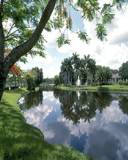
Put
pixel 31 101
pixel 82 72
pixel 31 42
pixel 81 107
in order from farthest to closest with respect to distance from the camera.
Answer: pixel 82 72 → pixel 31 101 → pixel 81 107 → pixel 31 42

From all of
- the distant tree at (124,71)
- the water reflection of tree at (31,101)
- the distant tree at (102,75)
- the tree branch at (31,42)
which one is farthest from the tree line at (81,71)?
the tree branch at (31,42)

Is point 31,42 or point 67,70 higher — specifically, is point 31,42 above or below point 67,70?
below

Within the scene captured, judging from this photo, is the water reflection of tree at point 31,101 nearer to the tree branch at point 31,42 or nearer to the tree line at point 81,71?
the tree branch at point 31,42

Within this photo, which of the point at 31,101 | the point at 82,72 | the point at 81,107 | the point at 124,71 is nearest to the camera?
the point at 81,107

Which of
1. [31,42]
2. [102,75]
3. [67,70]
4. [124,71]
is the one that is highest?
[67,70]

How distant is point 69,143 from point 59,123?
11786 millimetres

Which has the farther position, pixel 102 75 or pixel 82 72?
pixel 102 75

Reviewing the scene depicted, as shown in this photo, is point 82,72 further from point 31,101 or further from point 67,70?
point 31,101

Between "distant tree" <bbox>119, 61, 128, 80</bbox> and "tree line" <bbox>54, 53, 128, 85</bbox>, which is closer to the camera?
"tree line" <bbox>54, 53, 128, 85</bbox>

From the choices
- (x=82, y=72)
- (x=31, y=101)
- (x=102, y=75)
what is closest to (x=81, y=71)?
(x=82, y=72)

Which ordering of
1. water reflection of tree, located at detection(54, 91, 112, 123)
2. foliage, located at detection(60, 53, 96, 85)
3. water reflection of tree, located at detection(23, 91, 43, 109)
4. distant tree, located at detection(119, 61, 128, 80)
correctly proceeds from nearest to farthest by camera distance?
water reflection of tree, located at detection(54, 91, 112, 123)
water reflection of tree, located at detection(23, 91, 43, 109)
foliage, located at detection(60, 53, 96, 85)
distant tree, located at detection(119, 61, 128, 80)

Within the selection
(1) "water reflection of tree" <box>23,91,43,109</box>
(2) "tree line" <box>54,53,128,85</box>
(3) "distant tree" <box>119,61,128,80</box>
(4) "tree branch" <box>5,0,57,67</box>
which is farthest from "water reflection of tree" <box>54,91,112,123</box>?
(3) "distant tree" <box>119,61,128,80</box>

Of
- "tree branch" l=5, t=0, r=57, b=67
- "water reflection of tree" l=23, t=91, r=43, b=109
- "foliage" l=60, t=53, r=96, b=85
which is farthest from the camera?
"foliage" l=60, t=53, r=96, b=85

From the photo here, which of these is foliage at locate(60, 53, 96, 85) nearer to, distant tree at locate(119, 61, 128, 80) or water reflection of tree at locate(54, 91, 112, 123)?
distant tree at locate(119, 61, 128, 80)
